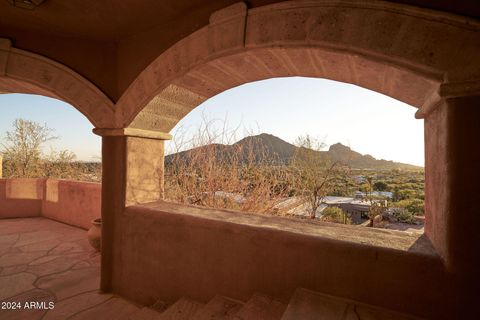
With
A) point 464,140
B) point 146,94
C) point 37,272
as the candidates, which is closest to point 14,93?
point 37,272

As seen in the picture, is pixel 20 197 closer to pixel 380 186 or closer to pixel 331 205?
pixel 331 205

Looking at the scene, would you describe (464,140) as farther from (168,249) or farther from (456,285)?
(168,249)

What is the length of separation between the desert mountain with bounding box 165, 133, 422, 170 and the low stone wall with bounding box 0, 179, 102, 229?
208 centimetres

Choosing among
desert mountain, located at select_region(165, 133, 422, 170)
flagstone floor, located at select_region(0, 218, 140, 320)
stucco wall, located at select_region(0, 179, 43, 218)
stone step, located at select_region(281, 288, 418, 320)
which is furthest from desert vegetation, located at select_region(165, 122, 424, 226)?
stucco wall, located at select_region(0, 179, 43, 218)

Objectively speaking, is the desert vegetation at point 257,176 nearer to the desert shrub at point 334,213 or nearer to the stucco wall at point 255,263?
the desert shrub at point 334,213

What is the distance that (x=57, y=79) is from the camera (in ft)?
8.96

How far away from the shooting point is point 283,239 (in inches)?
72.6

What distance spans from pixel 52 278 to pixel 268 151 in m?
3.70

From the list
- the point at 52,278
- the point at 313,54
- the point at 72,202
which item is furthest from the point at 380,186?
the point at 72,202

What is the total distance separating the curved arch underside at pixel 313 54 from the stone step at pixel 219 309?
78.0 inches

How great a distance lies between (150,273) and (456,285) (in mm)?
2487

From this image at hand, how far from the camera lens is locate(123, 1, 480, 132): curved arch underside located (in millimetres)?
1360

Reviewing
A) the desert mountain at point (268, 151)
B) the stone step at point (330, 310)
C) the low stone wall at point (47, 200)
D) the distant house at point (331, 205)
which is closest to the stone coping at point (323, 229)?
the stone step at point (330, 310)

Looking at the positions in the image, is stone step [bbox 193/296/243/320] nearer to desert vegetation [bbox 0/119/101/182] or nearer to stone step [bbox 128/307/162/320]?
stone step [bbox 128/307/162/320]
